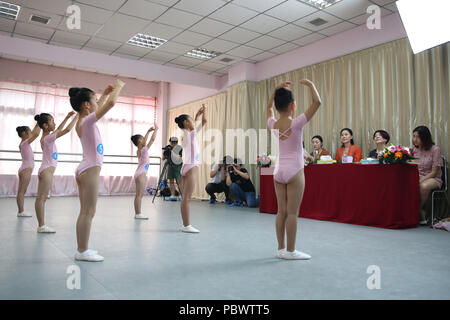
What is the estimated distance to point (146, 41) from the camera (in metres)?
6.43

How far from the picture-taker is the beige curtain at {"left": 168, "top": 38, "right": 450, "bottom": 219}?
4.40 meters

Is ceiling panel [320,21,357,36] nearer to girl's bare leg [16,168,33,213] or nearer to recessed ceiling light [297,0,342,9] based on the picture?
recessed ceiling light [297,0,342,9]

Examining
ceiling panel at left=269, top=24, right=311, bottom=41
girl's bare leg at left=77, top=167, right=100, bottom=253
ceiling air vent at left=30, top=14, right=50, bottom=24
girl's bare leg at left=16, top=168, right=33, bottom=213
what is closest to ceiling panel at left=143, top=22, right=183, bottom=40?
ceiling air vent at left=30, top=14, right=50, bottom=24

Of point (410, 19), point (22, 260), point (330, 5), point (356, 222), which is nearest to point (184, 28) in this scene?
point (330, 5)

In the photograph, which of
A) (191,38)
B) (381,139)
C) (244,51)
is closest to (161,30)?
(191,38)

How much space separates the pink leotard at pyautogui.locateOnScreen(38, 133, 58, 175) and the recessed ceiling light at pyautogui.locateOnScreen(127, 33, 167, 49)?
3.30 meters

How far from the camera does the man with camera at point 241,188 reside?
635cm

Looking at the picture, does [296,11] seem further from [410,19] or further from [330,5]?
[410,19]

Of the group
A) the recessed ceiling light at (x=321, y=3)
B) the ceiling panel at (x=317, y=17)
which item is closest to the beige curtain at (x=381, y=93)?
the ceiling panel at (x=317, y=17)

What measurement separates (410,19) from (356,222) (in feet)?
8.89

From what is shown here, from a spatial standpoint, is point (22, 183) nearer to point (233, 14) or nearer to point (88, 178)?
point (88, 178)

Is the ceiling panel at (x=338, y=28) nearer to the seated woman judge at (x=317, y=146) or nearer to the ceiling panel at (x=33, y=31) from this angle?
the seated woman judge at (x=317, y=146)

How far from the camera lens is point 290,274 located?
195 cm

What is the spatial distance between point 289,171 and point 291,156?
4.3 inches
